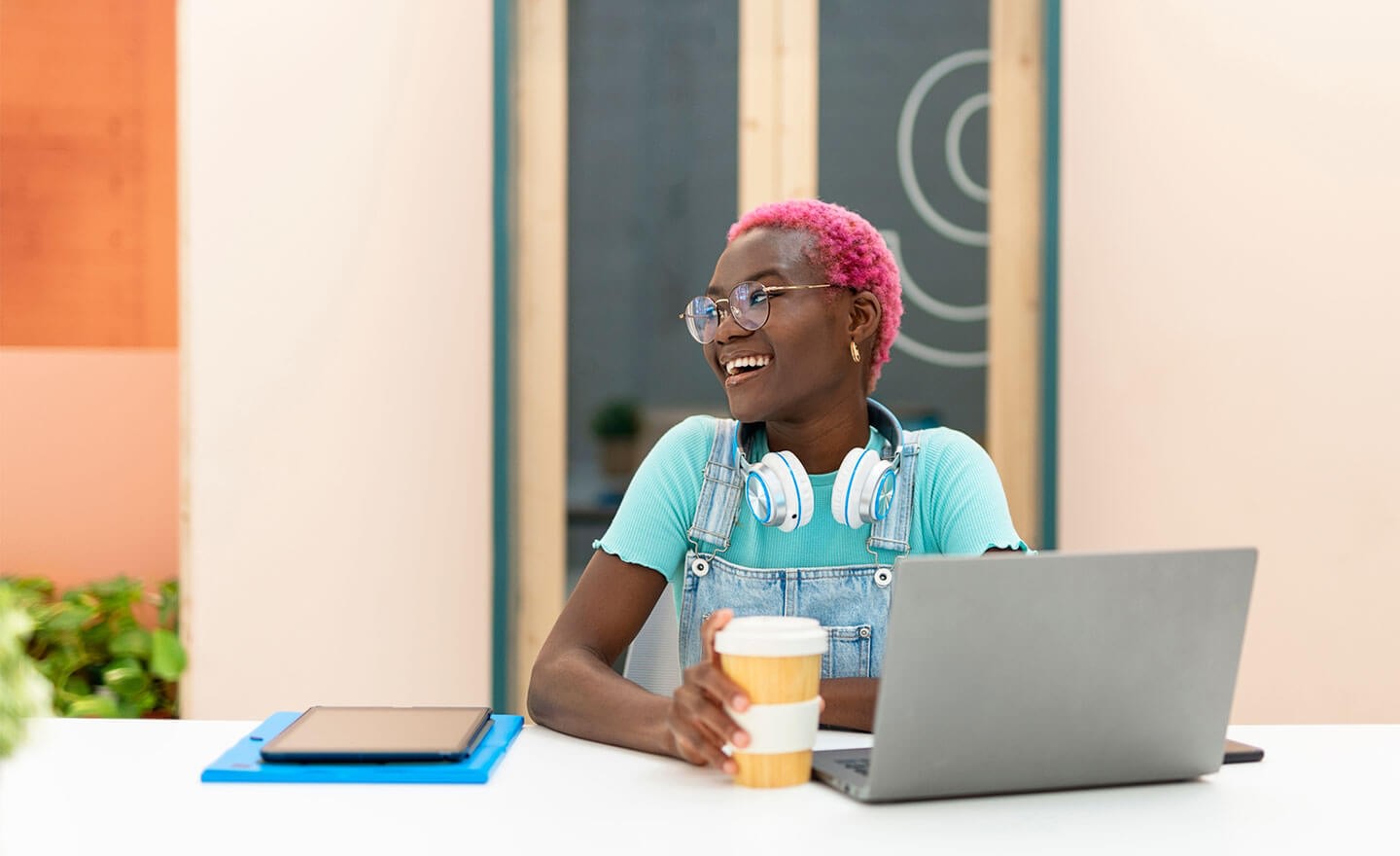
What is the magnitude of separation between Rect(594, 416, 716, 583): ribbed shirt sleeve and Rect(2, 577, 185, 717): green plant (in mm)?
1704

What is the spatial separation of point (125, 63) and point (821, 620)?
232 centimetres

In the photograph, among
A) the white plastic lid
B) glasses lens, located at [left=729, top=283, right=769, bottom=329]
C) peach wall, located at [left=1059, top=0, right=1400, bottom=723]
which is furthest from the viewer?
peach wall, located at [left=1059, top=0, right=1400, bottom=723]

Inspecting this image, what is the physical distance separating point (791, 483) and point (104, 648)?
2100 millimetres

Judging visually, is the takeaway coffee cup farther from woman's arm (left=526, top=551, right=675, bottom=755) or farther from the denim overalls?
the denim overalls

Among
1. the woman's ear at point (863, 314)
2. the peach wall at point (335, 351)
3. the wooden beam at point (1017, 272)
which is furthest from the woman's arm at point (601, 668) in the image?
the wooden beam at point (1017, 272)

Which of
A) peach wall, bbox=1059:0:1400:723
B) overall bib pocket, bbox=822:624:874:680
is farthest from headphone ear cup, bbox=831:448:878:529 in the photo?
peach wall, bbox=1059:0:1400:723

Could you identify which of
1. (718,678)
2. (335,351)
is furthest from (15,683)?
(335,351)

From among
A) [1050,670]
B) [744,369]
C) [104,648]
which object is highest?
[744,369]

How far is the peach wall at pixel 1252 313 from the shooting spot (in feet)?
8.48

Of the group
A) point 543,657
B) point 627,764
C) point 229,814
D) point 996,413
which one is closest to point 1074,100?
point 996,413

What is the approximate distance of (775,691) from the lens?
41.5 inches

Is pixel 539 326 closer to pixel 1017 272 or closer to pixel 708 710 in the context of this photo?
pixel 1017 272

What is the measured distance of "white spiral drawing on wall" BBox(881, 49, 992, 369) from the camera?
3.17m

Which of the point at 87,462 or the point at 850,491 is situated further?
the point at 87,462
